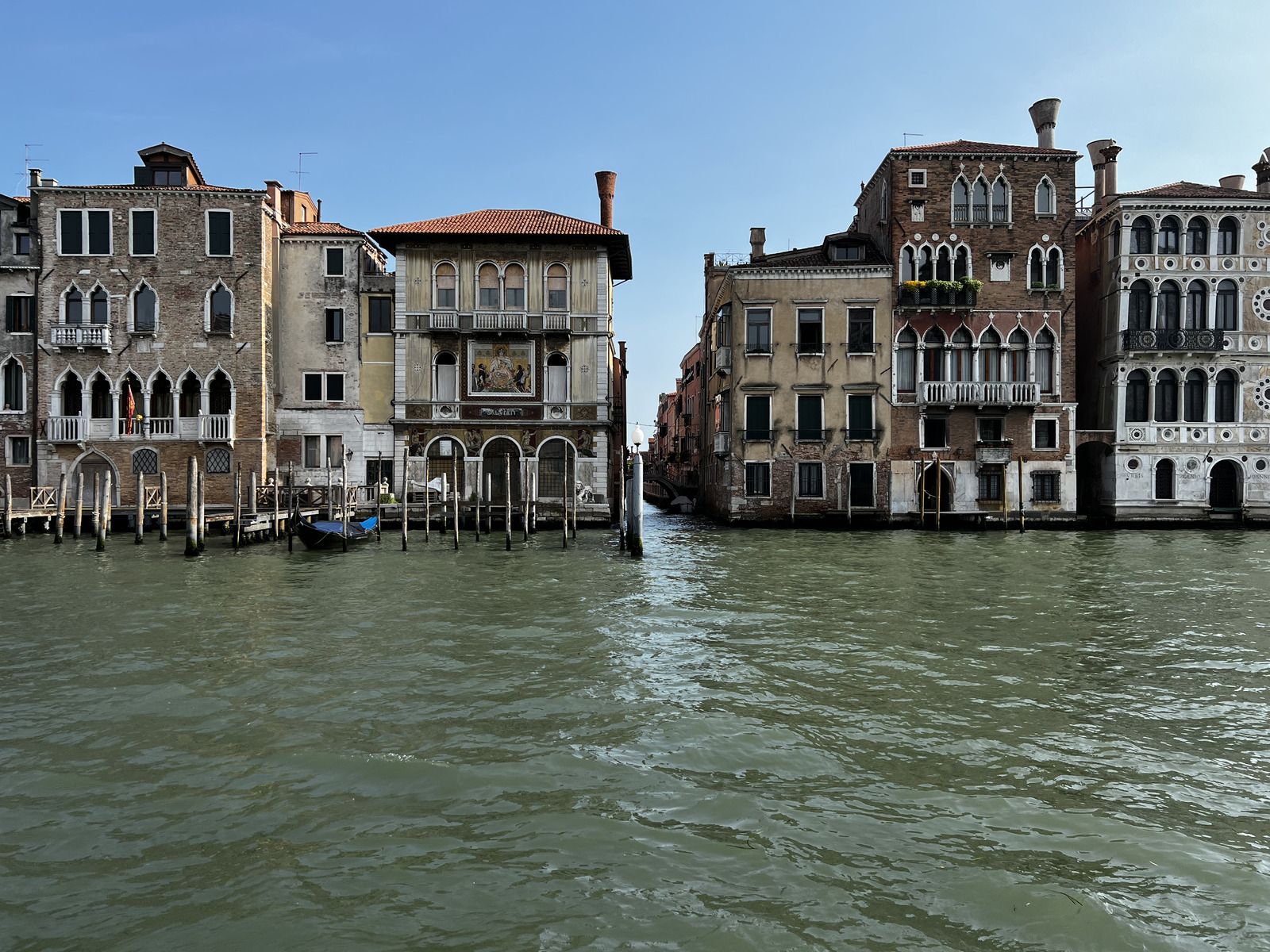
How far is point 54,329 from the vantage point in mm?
25344

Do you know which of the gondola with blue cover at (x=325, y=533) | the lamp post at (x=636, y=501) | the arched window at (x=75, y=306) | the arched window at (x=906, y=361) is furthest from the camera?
the arched window at (x=906, y=361)

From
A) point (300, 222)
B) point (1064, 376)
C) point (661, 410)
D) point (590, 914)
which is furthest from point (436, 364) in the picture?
point (661, 410)

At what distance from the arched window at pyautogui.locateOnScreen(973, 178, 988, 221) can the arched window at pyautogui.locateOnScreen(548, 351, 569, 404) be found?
13.6m

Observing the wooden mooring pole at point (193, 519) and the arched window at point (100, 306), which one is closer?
the wooden mooring pole at point (193, 519)

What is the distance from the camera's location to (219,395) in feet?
85.8

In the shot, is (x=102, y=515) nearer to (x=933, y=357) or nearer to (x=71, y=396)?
(x=71, y=396)

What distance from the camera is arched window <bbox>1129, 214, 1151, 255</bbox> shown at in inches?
1038

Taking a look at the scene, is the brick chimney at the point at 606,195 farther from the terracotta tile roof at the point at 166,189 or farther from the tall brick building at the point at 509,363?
the terracotta tile roof at the point at 166,189

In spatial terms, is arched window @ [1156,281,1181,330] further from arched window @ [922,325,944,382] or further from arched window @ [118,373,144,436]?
arched window @ [118,373,144,436]

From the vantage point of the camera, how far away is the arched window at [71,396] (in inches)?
1018

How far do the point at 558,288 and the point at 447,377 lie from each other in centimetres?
434

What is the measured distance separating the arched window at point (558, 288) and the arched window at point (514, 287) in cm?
82

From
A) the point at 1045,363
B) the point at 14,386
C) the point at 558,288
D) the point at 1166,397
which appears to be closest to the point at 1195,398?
the point at 1166,397

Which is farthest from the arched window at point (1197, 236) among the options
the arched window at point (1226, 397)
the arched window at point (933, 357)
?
the arched window at point (933, 357)
